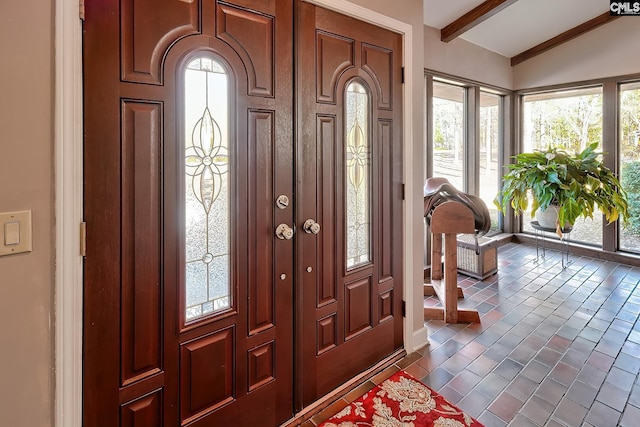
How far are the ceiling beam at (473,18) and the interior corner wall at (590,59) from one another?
1966 millimetres

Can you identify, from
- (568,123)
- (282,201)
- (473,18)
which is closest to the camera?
(282,201)

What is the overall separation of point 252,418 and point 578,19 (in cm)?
563

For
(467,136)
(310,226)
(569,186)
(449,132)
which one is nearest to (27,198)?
(310,226)

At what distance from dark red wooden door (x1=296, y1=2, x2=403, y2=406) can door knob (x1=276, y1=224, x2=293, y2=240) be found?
92 millimetres

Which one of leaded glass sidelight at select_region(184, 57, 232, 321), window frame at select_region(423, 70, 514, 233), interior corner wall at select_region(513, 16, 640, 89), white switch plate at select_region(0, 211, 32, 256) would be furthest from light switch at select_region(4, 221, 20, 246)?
interior corner wall at select_region(513, 16, 640, 89)

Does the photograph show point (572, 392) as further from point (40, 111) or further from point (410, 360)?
point (40, 111)

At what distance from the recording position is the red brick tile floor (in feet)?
6.08

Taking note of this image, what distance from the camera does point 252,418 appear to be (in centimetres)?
165

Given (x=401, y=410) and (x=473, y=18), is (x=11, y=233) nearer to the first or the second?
(x=401, y=410)

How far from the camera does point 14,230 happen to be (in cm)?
103

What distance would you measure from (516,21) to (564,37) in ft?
3.24

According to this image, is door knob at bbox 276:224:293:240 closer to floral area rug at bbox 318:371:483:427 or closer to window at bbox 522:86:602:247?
floral area rug at bbox 318:371:483:427

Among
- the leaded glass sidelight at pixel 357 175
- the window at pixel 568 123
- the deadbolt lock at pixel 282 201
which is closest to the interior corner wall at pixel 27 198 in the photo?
the deadbolt lock at pixel 282 201

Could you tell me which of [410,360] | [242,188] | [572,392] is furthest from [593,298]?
[242,188]
